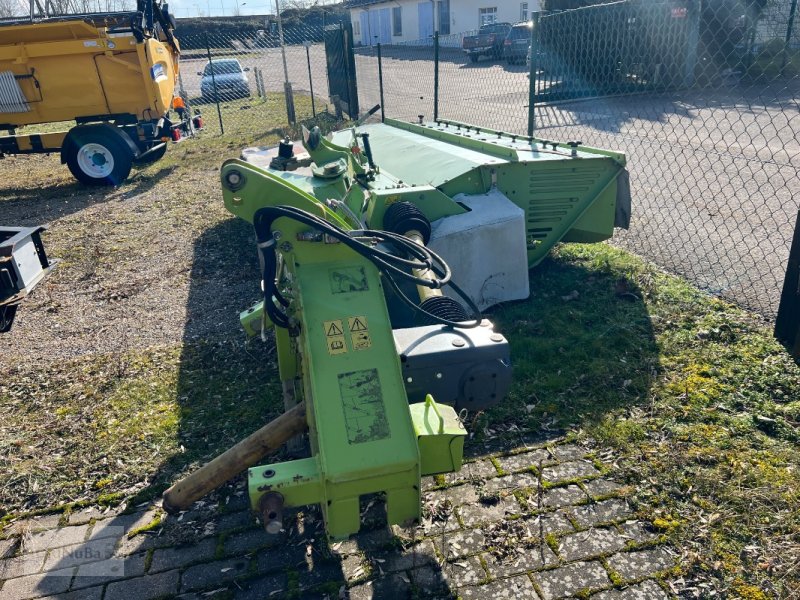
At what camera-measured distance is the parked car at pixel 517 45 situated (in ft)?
66.3

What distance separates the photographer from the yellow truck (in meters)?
9.17

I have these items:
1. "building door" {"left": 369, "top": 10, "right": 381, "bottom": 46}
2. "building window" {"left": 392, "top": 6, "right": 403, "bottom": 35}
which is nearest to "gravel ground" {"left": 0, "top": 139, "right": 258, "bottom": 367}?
"building window" {"left": 392, "top": 6, "right": 403, "bottom": 35}

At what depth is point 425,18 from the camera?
121 feet

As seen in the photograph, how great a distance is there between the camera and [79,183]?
10.1 m

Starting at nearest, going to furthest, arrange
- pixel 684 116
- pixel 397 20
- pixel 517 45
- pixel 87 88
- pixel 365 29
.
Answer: pixel 87 88, pixel 684 116, pixel 517 45, pixel 397 20, pixel 365 29

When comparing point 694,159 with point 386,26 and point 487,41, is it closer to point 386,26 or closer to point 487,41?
point 487,41

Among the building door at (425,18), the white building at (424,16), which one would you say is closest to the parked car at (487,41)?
the white building at (424,16)

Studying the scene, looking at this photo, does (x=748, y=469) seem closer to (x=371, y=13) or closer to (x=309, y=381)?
(x=309, y=381)

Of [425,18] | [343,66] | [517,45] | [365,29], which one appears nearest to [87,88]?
[343,66]

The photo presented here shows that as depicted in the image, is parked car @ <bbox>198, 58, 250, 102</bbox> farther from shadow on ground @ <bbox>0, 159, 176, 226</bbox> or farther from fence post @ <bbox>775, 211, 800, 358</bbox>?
fence post @ <bbox>775, 211, 800, 358</bbox>

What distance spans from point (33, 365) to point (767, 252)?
19.1 feet

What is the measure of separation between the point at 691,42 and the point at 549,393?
8819 mm

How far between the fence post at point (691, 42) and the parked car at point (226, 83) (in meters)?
12.8

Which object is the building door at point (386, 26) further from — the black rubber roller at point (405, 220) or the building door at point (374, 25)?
the black rubber roller at point (405, 220)
